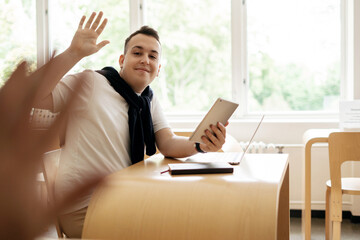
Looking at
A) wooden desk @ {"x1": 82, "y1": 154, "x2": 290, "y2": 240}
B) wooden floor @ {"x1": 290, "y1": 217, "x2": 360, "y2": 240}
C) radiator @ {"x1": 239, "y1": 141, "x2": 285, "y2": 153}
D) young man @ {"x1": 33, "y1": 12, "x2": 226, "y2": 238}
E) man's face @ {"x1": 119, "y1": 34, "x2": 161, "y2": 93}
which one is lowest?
wooden floor @ {"x1": 290, "y1": 217, "x2": 360, "y2": 240}

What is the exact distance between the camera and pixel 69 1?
3791mm

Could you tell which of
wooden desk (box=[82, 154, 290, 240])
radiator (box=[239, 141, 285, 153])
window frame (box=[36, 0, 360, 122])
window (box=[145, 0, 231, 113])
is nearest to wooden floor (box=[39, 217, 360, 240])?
radiator (box=[239, 141, 285, 153])

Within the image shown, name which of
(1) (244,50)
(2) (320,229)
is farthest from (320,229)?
(1) (244,50)

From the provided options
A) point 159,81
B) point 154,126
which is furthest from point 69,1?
point 154,126

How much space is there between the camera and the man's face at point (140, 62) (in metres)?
1.62

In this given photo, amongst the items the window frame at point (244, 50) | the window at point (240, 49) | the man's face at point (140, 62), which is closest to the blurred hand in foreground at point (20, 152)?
the man's face at point (140, 62)

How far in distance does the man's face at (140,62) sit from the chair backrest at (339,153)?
1048 millimetres

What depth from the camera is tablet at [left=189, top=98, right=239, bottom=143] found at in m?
1.24

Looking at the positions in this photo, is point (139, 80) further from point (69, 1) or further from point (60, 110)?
point (69, 1)

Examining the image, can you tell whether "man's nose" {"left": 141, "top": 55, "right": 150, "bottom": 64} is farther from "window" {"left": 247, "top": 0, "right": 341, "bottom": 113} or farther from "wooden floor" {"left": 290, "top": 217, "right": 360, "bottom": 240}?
"window" {"left": 247, "top": 0, "right": 341, "bottom": 113}

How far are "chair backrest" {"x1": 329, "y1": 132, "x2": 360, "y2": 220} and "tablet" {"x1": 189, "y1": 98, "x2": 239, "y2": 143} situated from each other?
103cm

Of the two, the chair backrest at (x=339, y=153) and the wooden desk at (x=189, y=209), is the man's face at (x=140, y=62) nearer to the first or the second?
the wooden desk at (x=189, y=209)

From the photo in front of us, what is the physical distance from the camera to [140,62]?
1.63 m

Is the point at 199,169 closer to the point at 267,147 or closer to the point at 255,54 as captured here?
the point at 267,147
